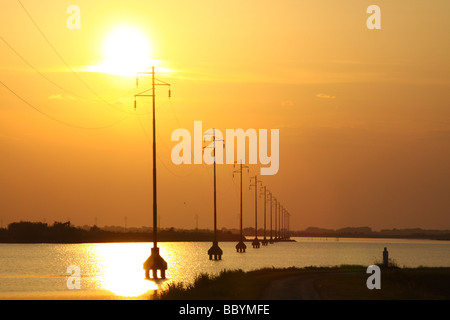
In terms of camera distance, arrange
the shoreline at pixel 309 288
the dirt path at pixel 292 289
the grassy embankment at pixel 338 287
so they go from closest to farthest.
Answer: the dirt path at pixel 292 289
the shoreline at pixel 309 288
the grassy embankment at pixel 338 287

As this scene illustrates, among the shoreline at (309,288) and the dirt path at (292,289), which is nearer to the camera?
the dirt path at (292,289)

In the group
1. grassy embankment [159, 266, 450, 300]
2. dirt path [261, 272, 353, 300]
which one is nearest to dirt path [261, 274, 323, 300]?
dirt path [261, 272, 353, 300]

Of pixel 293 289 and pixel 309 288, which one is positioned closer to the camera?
pixel 293 289

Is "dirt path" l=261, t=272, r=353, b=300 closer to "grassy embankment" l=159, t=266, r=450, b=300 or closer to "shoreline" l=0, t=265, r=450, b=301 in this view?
"shoreline" l=0, t=265, r=450, b=301

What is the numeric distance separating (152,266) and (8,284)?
15.2m

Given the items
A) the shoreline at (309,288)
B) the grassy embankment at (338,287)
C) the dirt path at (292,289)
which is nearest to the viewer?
the dirt path at (292,289)

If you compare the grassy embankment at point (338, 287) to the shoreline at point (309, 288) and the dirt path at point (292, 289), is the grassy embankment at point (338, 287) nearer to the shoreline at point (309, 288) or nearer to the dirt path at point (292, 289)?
the shoreline at point (309, 288)

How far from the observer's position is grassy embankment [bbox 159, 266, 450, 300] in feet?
136

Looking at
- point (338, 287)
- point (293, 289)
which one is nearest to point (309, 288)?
point (293, 289)

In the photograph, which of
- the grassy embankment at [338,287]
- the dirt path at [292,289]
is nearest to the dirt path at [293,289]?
the dirt path at [292,289]

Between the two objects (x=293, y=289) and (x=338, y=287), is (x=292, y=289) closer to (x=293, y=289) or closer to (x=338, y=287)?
(x=293, y=289)

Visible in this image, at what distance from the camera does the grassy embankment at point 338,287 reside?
4140cm

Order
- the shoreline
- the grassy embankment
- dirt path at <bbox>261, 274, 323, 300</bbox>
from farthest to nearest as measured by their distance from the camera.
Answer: the grassy embankment
the shoreline
dirt path at <bbox>261, 274, 323, 300</bbox>

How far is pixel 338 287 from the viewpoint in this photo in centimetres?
4531
